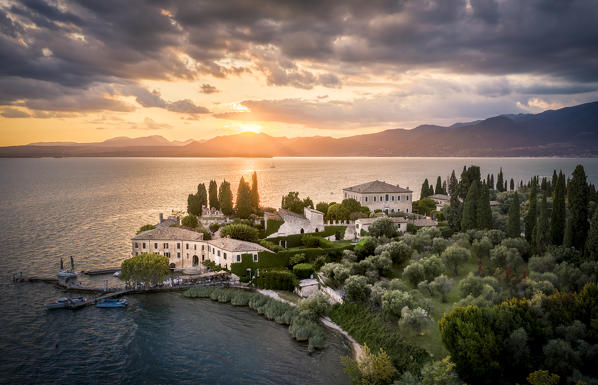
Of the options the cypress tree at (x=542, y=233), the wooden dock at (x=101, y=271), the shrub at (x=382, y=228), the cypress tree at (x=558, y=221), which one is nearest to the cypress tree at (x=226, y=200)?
the wooden dock at (x=101, y=271)

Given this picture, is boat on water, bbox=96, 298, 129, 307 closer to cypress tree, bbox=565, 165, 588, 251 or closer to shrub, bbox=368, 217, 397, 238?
shrub, bbox=368, 217, 397, 238

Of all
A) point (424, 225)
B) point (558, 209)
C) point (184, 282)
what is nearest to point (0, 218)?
point (184, 282)

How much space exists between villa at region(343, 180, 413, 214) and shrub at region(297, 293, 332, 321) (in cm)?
3751

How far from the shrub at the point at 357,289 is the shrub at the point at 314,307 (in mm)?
2794

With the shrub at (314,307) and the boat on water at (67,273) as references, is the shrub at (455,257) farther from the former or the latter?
the boat on water at (67,273)

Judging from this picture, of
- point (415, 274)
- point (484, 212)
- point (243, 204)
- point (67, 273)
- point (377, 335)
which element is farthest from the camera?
point (243, 204)

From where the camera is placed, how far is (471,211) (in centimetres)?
5988

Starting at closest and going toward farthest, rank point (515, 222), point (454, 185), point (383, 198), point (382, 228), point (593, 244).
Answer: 1. point (593, 244)
2. point (515, 222)
3. point (382, 228)
4. point (383, 198)
5. point (454, 185)

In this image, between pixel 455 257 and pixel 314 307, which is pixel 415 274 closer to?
pixel 455 257

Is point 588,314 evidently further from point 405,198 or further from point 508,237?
point 405,198

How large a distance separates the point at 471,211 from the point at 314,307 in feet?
109

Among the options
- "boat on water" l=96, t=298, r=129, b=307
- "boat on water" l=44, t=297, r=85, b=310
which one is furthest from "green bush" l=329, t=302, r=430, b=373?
"boat on water" l=44, t=297, r=85, b=310

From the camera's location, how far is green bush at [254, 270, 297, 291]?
49.8 m

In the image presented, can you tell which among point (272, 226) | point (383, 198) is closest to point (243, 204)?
point (272, 226)
